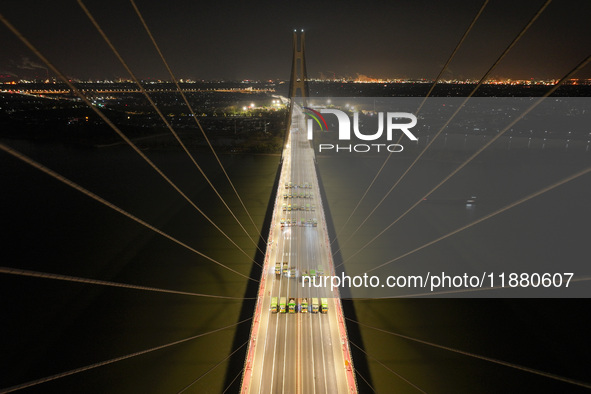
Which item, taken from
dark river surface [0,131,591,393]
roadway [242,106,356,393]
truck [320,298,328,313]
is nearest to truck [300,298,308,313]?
roadway [242,106,356,393]

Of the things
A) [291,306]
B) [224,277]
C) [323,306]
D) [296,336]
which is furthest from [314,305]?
[224,277]

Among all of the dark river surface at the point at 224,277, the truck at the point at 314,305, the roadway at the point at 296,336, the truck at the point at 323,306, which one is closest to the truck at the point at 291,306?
the roadway at the point at 296,336

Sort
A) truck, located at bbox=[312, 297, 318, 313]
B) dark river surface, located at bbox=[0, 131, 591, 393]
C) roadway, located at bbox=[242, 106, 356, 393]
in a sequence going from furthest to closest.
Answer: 1. truck, located at bbox=[312, 297, 318, 313]
2. dark river surface, located at bbox=[0, 131, 591, 393]
3. roadway, located at bbox=[242, 106, 356, 393]

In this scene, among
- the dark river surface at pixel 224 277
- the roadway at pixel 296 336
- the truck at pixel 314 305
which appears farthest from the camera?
the truck at pixel 314 305

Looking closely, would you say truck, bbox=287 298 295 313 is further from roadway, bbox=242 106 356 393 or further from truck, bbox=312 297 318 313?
truck, bbox=312 297 318 313

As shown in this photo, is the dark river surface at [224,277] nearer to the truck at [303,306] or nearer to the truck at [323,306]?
the truck at [323,306]

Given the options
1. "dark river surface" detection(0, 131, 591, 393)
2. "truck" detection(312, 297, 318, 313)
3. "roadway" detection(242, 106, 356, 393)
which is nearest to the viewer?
"roadway" detection(242, 106, 356, 393)

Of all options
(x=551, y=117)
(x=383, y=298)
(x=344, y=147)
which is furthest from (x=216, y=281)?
(x=551, y=117)

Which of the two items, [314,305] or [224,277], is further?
[224,277]

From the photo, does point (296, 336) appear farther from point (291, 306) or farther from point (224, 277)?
point (224, 277)

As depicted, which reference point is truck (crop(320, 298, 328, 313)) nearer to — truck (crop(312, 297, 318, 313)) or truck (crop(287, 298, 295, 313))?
truck (crop(312, 297, 318, 313))

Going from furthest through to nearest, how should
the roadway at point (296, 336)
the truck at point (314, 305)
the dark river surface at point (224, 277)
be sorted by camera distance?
the truck at point (314, 305)
the dark river surface at point (224, 277)
the roadway at point (296, 336)

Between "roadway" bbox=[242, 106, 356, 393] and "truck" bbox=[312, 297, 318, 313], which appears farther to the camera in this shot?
"truck" bbox=[312, 297, 318, 313]
